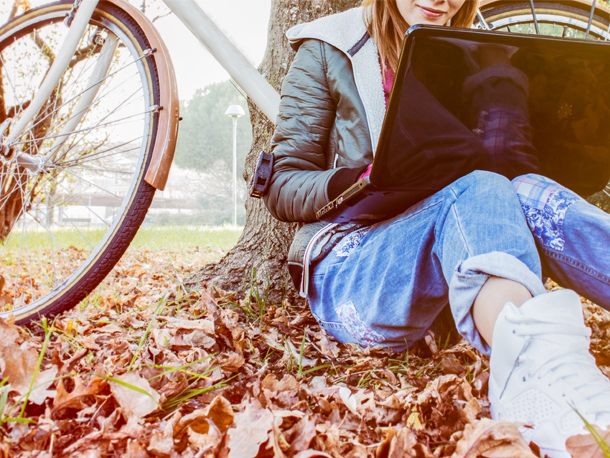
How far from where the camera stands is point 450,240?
1.02 metres

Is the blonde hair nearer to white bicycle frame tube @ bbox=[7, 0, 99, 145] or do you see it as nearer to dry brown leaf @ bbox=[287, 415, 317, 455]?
white bicycle frame tube @ bbox=[7, 0, 99, 145]

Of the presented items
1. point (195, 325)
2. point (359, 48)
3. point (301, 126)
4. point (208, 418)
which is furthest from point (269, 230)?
point (208, 418)

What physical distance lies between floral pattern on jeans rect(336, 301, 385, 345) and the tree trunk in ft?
1.85

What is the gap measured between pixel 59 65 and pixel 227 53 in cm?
71

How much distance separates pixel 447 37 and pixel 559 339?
69 centimetres

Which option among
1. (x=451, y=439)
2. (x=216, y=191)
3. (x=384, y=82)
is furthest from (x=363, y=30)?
(x=216, y=191)

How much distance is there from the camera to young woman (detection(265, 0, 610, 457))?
0.78 metres

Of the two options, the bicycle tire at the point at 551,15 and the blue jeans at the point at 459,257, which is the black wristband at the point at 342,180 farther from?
the bicycle tire at the point at 551,15

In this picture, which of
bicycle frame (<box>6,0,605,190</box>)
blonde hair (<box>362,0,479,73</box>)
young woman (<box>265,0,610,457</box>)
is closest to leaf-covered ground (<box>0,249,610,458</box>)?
young woman (<box>265,0,610,457</box>)

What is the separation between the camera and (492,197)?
1.01 m

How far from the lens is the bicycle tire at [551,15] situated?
184 centimetres

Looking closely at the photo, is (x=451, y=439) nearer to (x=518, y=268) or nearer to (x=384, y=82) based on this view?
(x=518, y=268)

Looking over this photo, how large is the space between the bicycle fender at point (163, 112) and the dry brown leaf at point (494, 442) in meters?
1.29

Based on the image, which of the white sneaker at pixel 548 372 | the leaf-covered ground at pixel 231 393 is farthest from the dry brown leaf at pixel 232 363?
the white sneaker at pixel 548 372
